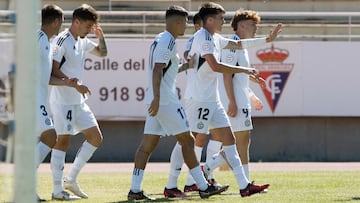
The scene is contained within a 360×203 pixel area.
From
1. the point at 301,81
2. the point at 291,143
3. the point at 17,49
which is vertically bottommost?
the point at 291,143

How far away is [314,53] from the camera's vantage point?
20.9 m

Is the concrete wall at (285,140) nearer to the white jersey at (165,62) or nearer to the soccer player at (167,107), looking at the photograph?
the soccer player at (167,107)

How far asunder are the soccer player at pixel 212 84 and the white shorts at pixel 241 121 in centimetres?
74

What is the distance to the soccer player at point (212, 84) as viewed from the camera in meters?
11.5

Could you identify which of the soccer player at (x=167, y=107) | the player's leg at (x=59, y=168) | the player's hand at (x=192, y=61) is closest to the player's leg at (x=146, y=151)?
the soccer player at (x=167, y=107)

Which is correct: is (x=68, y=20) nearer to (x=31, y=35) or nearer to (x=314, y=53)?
(x=314, y=53)

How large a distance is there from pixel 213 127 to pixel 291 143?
9680 millimetres

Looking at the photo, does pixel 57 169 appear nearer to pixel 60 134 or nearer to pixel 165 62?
pixel 60 134

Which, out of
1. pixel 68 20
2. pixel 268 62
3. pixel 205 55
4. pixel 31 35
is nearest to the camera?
pixel 31 35

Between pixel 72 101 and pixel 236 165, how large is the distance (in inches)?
82.1

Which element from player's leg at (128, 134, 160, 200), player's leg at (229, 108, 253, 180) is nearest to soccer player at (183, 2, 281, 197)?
player's leg at (229, 108, 253, 180)

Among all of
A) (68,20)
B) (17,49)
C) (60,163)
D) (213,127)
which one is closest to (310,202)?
(213,127)

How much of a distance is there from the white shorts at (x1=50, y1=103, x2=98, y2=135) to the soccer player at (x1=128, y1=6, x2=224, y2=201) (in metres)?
1.08

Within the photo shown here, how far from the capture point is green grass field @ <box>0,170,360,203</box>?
1130 cm
